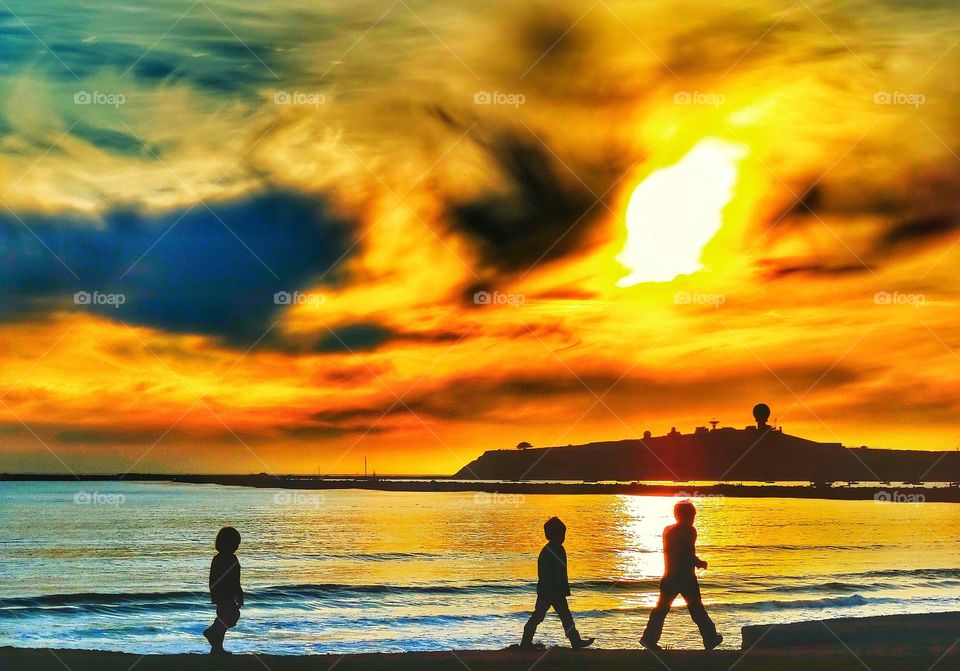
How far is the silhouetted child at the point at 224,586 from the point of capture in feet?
45.9

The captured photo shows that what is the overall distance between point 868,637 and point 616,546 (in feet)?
117

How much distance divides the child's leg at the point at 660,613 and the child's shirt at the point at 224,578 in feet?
20.7

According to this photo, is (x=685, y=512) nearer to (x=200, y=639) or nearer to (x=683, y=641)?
(x=683, y=641)

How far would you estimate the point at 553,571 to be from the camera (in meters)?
14.9

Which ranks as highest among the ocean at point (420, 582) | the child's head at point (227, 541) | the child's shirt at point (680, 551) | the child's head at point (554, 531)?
the child's head at point (227, 541)

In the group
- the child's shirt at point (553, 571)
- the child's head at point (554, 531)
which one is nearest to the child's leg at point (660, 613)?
the child's shirt at point (553, 571)

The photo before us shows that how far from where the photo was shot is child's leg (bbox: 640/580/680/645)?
14617 millimetres

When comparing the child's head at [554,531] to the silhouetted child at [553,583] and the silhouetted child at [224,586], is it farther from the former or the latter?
the silhouetted child at [224,586]

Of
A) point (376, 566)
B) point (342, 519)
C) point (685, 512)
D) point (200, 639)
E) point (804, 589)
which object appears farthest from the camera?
point (342, 519)

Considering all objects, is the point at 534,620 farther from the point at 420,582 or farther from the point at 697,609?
the point at 420,582

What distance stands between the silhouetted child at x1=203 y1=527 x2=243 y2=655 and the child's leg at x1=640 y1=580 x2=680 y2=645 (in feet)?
20.6

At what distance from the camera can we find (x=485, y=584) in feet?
108

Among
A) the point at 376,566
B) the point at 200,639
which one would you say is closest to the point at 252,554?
A: the point at 376,566

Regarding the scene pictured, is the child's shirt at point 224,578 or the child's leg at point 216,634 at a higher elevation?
the child's shirt at point 224,578
